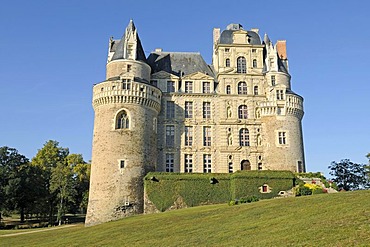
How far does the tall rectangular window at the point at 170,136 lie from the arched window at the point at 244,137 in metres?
8.15

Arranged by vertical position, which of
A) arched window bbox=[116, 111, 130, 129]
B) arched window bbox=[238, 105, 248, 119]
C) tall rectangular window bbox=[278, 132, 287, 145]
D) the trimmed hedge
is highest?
arched window bbox=[238, 105, 248, 119]

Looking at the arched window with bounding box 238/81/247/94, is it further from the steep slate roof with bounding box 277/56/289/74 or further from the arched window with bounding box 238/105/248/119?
the steep slate roof with bounding box 277/56/289/74

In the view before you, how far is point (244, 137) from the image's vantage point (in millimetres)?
46594

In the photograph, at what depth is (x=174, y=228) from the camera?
23703 millimetres

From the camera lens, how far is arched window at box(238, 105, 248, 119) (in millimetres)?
47281

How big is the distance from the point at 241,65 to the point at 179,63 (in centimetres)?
807

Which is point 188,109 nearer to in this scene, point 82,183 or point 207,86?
point 207,86

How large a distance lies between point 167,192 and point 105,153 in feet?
25.1

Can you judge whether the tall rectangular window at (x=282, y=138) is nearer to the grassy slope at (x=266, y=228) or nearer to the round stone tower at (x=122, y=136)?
the round stone tower at (x=122, y=136)

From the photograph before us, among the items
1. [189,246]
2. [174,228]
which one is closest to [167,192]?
[174,228]

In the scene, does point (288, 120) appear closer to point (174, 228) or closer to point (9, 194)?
point (174, 228)

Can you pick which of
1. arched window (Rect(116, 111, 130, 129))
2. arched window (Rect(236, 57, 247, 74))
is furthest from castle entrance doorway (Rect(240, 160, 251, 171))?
arched window (Rect(116, 111, 130, 129))

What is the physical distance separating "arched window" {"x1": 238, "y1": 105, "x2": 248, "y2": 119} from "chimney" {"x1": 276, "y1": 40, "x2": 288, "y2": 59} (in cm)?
985

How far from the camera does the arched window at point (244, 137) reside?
46.4 m
